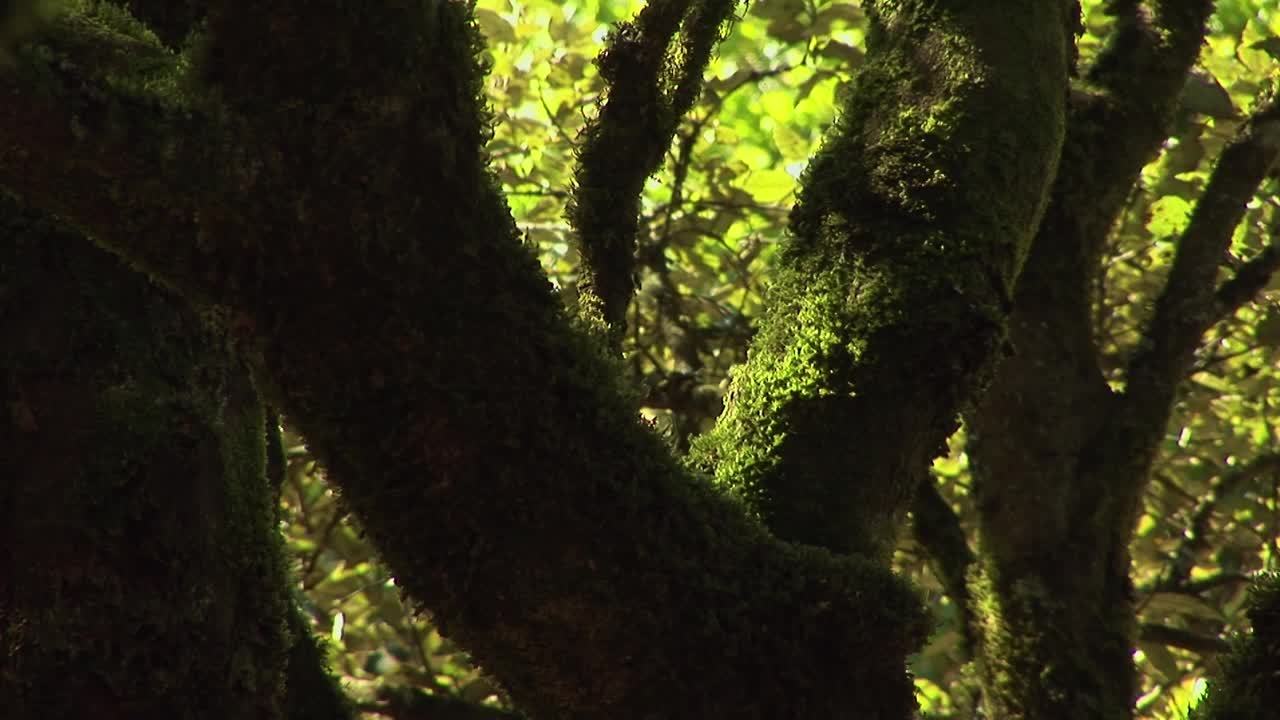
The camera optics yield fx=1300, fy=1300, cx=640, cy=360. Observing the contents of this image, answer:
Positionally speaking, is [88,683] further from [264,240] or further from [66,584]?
[264,240]

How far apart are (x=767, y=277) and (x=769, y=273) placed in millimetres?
557

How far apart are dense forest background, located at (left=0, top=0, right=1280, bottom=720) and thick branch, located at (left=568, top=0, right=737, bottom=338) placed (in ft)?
4.55

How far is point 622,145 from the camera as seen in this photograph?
200cm

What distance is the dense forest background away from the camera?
359cm

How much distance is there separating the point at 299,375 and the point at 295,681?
3.03 feet

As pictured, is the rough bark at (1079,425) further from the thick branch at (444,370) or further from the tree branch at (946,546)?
the thick branch at (444,370)

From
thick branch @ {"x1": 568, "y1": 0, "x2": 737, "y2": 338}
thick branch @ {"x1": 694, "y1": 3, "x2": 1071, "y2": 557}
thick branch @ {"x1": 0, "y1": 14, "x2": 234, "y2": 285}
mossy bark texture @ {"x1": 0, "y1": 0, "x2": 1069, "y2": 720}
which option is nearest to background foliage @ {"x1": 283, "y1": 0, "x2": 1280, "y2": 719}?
thick branch @ {"x1": 568, "y1": 0, "x2": 737, "y2": 338}

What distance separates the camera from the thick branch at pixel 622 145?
78.0 inches

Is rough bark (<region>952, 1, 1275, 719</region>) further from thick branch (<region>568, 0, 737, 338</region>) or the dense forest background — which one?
thick branch (<region>568, 0, 737, 338</region>)

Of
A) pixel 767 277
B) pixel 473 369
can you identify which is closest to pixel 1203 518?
pixel 767 277

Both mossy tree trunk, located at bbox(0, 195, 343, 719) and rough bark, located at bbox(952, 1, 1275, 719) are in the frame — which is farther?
rough bark, located at bbox(952, 1, 1275, 719)

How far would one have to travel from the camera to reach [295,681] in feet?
6.81

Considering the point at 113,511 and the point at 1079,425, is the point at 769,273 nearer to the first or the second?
the point at 1079,425

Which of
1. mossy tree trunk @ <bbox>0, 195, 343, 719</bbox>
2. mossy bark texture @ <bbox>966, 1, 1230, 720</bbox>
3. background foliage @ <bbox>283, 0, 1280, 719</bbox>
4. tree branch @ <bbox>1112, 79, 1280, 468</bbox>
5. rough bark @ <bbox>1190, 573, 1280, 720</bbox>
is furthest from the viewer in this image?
background foliage @ <bbox>283, 0, 1280, 719</bbox>
